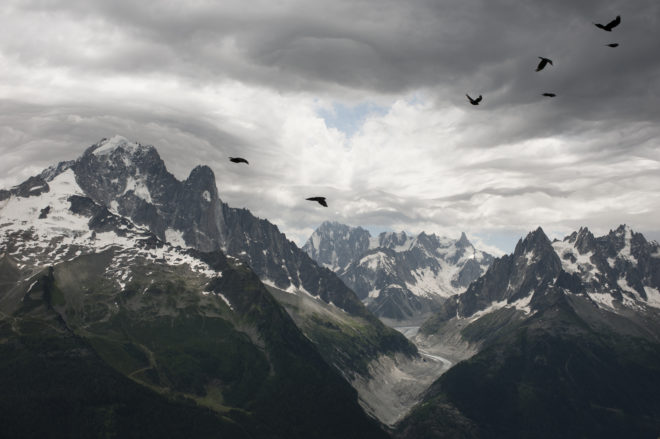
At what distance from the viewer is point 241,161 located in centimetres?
6938

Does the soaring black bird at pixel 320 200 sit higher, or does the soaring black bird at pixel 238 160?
the soaring black bird at pixel 238 160

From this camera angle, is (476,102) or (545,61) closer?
(545,61)

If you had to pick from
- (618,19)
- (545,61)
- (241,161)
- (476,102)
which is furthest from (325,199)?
(618,19)

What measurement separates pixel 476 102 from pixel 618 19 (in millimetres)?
20612

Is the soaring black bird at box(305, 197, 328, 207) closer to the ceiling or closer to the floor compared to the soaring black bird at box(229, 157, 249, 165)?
closer to the floor

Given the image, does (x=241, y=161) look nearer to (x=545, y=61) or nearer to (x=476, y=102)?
(x=476, y=102)

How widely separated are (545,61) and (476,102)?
10.8 m

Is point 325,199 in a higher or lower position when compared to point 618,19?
lower

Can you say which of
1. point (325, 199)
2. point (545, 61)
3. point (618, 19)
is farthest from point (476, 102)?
point (325, 199)

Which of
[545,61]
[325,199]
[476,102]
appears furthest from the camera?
[476,102]

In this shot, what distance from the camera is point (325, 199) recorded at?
221 feet

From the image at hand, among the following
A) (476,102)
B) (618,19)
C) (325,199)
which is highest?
(618,19)

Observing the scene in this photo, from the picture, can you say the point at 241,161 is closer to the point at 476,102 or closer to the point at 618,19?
the point at 476,102

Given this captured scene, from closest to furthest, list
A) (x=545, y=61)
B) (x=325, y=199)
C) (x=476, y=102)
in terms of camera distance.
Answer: (x=325, y=199) → (x=545, y=61) → (x=476, y=102)
